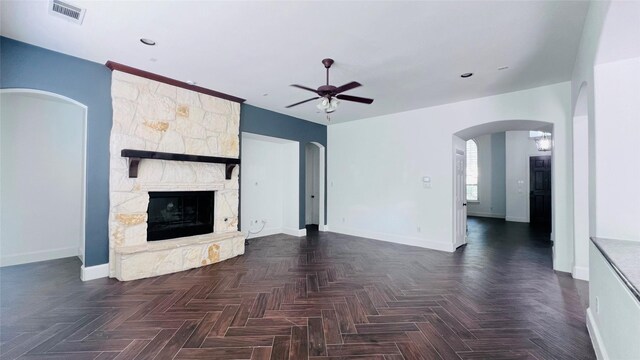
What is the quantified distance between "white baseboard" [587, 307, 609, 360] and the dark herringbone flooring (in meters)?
0.06

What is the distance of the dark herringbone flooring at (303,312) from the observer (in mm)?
2061

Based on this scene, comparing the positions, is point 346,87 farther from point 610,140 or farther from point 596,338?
point 596,338

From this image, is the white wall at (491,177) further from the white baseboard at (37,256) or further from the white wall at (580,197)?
the white baseboard at (37,256)

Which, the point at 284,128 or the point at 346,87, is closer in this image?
the point at 346,87

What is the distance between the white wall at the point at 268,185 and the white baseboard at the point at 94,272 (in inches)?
99.8

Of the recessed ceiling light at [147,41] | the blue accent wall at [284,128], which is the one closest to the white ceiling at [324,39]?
the recessed ceiling light at [147,41]

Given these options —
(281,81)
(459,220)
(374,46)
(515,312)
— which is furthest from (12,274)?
(459,220)

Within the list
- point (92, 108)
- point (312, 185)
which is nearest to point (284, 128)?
point (312, 185)

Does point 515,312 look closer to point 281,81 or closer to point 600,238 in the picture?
point 600,238

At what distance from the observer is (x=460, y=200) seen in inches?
211

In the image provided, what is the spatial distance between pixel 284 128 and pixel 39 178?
4183 mm

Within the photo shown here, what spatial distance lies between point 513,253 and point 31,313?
6774mm

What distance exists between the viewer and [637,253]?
65.8 inches

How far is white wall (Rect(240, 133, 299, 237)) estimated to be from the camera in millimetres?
5871
